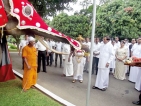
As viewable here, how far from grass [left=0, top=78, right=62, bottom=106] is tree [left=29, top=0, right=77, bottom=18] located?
20.6 ft

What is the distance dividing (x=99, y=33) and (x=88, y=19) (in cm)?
559

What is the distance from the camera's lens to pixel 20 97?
584cm

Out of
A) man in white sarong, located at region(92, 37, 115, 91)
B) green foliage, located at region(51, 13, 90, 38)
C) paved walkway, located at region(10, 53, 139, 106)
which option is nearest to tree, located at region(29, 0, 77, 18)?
paved walkway, located at region(10, 53, 139, 106)

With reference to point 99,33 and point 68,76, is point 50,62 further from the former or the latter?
point 99,33

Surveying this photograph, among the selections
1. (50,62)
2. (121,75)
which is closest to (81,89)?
(121,75)

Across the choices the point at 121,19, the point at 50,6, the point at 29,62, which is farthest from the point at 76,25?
the point at 29,62

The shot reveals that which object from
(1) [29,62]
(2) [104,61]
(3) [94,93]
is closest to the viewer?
(1) [29,62]

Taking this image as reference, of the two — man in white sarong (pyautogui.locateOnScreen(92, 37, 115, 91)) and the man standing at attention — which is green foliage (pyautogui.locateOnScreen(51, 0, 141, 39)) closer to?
Answer: man in white sarong (pyautogui.locateOnScreen(92, 37, 115, 91))

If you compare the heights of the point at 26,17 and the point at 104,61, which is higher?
the point at 26,17

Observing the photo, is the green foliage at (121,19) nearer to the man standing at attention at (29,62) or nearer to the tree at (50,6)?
the tree at (50,6)

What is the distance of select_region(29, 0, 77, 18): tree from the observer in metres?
11.9

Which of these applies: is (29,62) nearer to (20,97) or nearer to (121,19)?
(20,97)

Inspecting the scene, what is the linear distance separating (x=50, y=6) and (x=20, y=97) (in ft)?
27.9

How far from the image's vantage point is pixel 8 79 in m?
7.30
